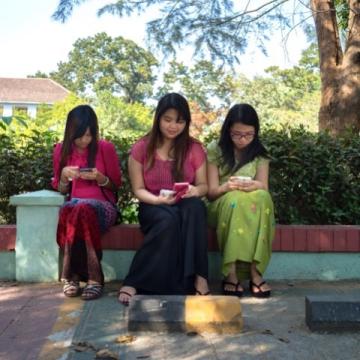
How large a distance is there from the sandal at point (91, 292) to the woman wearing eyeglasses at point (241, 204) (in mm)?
854

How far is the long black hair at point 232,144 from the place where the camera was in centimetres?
385

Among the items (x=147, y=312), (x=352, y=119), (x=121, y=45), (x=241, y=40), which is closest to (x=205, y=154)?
(x=147, y=312)

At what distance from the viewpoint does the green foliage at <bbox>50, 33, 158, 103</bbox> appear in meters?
65.7

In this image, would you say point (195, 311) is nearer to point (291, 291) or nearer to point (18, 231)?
point (291, 291)

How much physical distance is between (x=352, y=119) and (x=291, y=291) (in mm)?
2833

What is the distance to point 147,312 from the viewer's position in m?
2.94

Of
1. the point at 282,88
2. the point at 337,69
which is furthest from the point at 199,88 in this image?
the point at 337,69

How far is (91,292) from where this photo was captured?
3613mm

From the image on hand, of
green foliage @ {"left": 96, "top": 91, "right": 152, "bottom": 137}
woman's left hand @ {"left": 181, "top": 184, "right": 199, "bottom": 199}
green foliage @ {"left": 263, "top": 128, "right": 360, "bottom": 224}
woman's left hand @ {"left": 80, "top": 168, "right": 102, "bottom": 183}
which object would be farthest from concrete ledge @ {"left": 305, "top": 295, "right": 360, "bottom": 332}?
green foliage @ {"left": 96, "top": 91, "right": 152, "bottom": 137}

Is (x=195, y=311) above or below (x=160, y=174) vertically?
below

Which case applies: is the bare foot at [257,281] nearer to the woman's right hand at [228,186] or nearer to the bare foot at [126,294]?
the woman's right hand at [228,186]

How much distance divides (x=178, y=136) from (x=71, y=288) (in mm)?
1285

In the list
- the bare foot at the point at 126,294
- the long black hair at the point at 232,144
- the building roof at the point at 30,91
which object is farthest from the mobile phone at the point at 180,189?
the building roof at the point at 30,91

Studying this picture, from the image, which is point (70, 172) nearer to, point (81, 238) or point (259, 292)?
point (81, 238)
